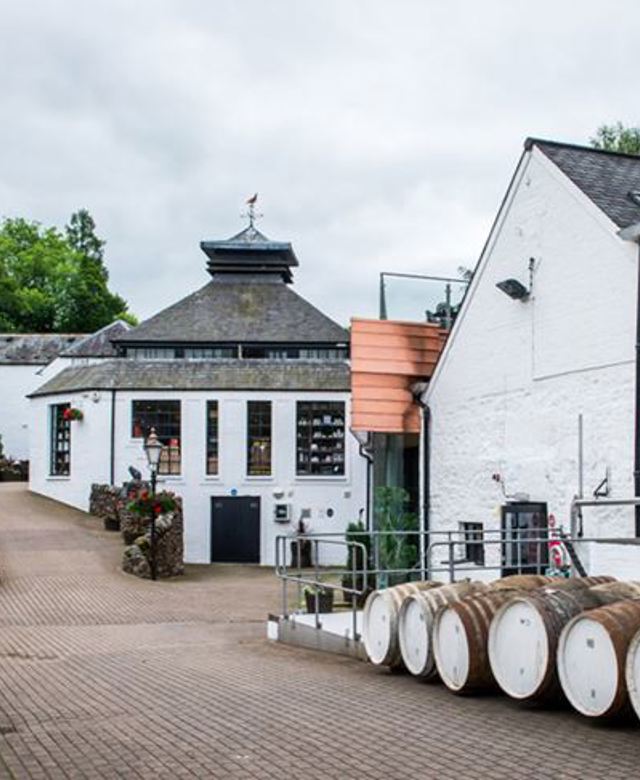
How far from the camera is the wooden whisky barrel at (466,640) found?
398 inches

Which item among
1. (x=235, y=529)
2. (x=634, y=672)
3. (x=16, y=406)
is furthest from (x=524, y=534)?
(x=16, y=406)

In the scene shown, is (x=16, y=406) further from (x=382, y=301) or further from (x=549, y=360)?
(x=549, y=360)

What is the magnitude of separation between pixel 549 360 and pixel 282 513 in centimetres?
1726

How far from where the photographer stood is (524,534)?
54.5ft

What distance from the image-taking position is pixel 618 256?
50.1ft

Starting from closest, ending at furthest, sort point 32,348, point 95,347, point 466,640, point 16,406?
1. point 466,640
2. point 95,347
3. point 16,406
4. point 32,348

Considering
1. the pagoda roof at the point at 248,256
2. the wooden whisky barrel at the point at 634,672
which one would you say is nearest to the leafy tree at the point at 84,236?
the pagoda roof at the point at 248,256

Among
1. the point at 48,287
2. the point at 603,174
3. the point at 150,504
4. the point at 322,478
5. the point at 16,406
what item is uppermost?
the point at 48,287

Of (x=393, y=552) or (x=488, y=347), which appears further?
(x=393, y=552)

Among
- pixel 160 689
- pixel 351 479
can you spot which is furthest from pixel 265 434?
pixel 160 689

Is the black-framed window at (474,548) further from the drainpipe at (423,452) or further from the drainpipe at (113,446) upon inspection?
the drainpipe at (113,446)

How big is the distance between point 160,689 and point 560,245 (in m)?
8.86

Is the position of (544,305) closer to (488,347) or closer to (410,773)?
(488,347)

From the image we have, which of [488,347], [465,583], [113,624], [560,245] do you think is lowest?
[113,624]
